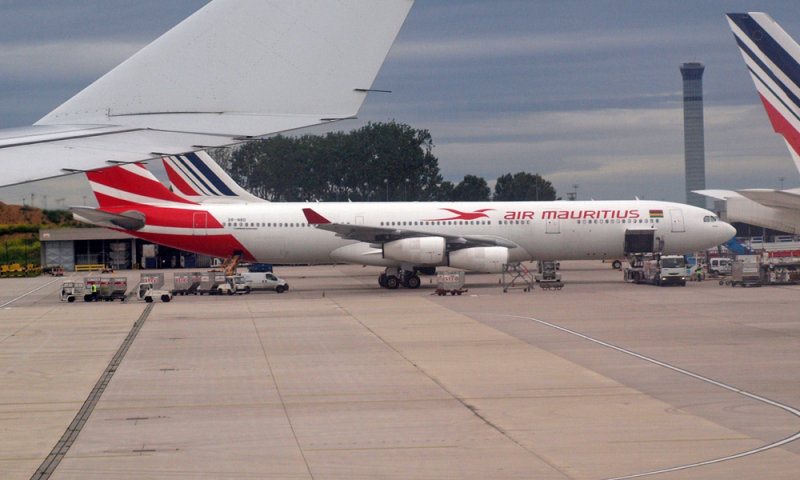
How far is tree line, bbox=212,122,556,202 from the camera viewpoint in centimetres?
8319

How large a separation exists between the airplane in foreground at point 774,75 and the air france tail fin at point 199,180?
30477 millimetres

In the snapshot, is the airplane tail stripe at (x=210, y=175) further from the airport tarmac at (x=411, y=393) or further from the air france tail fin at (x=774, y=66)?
the air france tail fin at (x=774, y=66)

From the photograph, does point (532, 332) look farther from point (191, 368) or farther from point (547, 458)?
point (547, 458)

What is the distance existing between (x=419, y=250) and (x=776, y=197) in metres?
16.6

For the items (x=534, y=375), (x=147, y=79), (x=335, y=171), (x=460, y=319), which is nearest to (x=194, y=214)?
(x=460, y=319)

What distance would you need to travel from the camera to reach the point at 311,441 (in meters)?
12.0

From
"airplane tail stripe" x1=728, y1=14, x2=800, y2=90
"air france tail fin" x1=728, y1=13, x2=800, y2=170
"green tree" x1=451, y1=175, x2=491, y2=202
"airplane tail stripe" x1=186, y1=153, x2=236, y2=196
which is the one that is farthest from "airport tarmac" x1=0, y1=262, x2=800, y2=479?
"green tree" x1=451, y1=175, x2=491, y2=202

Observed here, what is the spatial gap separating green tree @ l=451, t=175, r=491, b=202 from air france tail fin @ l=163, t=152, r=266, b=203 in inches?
1269

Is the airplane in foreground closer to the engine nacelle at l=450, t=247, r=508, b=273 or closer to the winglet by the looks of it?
the engine nacelle at l=450, t=247, r=508, b=273

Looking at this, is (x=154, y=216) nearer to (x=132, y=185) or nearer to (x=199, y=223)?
(x=132, y=185)

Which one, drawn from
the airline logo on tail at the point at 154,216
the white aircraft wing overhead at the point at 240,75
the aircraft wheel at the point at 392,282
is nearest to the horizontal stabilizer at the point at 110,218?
the airline logo on tail at the point at 154,216

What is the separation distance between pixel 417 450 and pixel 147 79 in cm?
648

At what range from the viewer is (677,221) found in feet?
134

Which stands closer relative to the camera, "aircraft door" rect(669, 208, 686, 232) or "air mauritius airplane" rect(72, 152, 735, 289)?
"air mauritius airplane" rect(72, 152, 735, 289)
